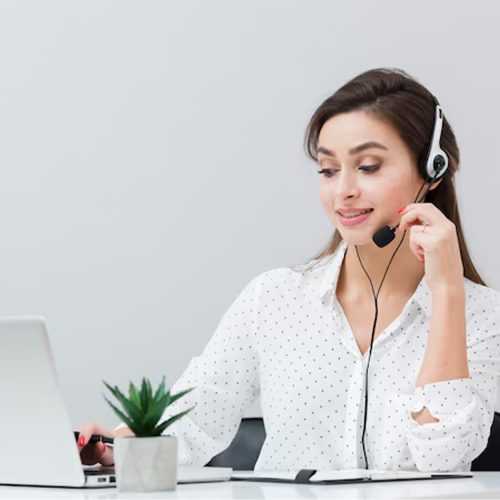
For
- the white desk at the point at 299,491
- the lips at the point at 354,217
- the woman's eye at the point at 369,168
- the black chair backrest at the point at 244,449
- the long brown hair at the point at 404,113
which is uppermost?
the long brown hair at the point at 404,113

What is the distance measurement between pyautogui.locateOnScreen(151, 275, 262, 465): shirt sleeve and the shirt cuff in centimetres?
46

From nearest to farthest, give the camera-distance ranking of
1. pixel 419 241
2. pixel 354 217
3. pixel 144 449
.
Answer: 1. pixel 144 449
2. pixel 419 241
3. pixel 354 217

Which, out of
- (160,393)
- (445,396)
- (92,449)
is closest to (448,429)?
(445,396)

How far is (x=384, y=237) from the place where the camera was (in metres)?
2.22

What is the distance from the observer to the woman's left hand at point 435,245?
2137mm

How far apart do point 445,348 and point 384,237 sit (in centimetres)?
25

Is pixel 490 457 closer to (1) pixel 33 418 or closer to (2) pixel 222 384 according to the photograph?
(2) pixel 222 384

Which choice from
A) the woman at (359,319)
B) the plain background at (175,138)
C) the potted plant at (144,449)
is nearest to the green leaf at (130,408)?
the potted plant at (144,449)

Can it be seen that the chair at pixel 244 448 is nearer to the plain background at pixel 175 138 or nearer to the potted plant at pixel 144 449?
the plain background at pixel 175 138

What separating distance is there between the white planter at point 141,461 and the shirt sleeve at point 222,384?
803 millimetres

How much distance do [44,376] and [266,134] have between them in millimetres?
1779

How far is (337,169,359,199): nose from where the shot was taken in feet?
7.40

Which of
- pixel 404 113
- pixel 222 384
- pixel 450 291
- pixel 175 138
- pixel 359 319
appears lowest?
pixel 222 384

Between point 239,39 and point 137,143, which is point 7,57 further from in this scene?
point 239,39
